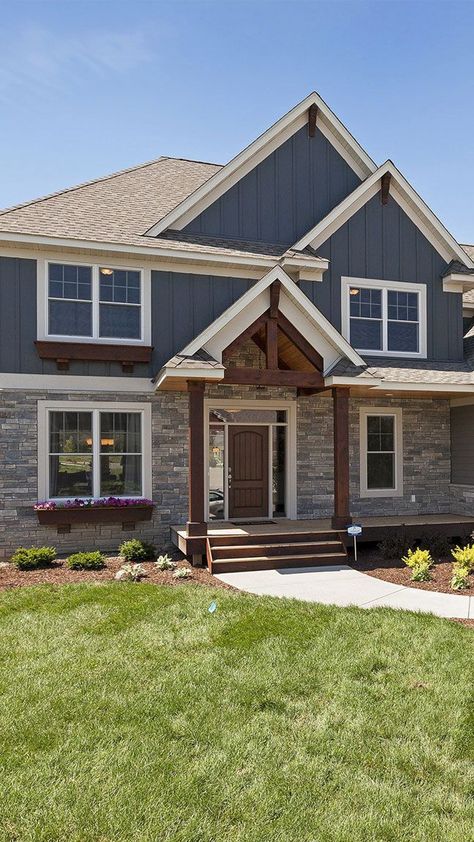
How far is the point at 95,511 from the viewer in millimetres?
10156

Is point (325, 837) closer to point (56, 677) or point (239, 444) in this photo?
point (56, 677)

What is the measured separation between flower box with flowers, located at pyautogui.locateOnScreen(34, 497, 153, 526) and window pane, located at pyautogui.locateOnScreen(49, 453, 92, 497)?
0.87 ft

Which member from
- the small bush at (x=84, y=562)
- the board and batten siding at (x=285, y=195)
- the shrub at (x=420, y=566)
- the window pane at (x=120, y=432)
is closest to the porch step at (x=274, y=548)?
the shrub at (x=420, y=566)

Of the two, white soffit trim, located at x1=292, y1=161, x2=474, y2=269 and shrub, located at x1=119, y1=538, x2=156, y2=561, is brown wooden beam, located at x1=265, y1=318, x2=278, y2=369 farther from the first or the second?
shrub, located at x1=119, y1=538, x2=156, y2=561

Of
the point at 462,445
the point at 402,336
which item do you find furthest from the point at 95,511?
the point at 462,445

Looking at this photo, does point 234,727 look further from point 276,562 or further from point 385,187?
point 385,187

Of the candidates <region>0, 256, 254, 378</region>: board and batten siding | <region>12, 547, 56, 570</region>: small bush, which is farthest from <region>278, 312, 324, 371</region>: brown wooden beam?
<region>12, 547, 56, 570</region>: small bush

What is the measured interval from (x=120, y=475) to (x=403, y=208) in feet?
31.4

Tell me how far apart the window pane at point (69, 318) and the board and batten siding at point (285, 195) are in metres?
3.22

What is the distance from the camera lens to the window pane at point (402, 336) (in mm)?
12555

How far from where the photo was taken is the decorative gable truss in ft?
30.6

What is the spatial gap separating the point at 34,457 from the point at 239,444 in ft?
14.6

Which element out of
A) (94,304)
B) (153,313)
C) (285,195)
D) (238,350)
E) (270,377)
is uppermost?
(285,195)

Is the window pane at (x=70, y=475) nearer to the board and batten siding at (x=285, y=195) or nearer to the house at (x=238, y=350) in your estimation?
the house at (x=238, y=350)
